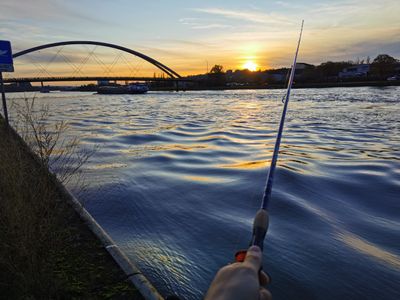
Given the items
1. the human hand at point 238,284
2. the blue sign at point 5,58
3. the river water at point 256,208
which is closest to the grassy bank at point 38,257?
the river water at point 256,208

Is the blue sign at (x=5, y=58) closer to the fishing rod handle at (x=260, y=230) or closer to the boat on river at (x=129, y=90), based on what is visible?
the fishing rod handle at (x=260, y=230)

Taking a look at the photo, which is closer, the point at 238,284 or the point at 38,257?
the point at 238,284

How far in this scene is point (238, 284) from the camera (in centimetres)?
129

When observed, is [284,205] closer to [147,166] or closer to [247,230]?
[247,230]

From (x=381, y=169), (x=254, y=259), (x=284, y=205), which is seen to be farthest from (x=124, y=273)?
(x=381, y=169)

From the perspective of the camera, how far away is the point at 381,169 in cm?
930

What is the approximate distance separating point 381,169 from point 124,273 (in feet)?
27.4

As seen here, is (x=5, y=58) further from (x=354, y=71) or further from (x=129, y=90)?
(x=354, y=71)

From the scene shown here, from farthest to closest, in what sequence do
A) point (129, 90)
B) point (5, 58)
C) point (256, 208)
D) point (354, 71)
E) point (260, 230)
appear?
point (354, 71), point (129, 90), point (5, 58), point (256, 208), point (260, 230)

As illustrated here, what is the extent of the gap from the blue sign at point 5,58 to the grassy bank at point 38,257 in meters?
8.32

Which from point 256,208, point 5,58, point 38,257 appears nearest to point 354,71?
point 5,58

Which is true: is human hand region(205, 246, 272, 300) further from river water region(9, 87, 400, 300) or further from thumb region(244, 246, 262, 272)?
river water region(9, 87, 400, 300)

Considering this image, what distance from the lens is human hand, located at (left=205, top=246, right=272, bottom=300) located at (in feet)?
4.10

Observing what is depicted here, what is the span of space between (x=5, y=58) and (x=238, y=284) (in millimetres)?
12046
